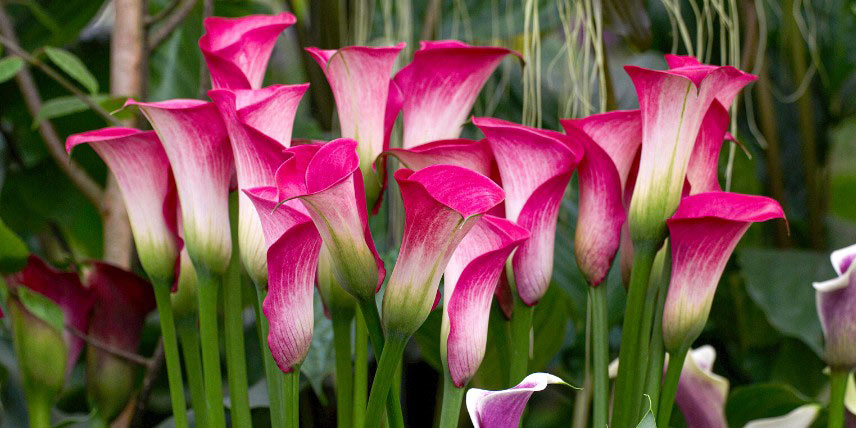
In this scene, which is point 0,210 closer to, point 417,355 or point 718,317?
point 417,355

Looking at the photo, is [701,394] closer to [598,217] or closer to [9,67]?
[598,217]

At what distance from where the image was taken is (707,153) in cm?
26

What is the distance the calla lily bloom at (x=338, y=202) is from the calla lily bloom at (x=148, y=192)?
0.07 meters

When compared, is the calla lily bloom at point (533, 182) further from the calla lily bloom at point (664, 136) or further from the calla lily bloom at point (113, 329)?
the calla lily bloom at point (113, 329)

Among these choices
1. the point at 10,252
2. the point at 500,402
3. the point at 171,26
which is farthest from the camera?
the point at 171,26

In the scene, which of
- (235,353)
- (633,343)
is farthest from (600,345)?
(235,353)

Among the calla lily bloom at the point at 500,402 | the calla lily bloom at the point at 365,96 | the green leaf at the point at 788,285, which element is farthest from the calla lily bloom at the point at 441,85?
the green leaf at the point at 788,285

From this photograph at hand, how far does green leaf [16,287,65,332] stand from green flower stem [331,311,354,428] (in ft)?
0.42

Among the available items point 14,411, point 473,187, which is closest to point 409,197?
point 473,187

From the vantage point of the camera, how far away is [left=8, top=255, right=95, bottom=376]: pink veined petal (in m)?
0.33

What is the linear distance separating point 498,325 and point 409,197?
3.6 inches

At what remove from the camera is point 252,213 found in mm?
238

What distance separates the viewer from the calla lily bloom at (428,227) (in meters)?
0.20

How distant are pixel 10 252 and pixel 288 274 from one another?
148 mm
